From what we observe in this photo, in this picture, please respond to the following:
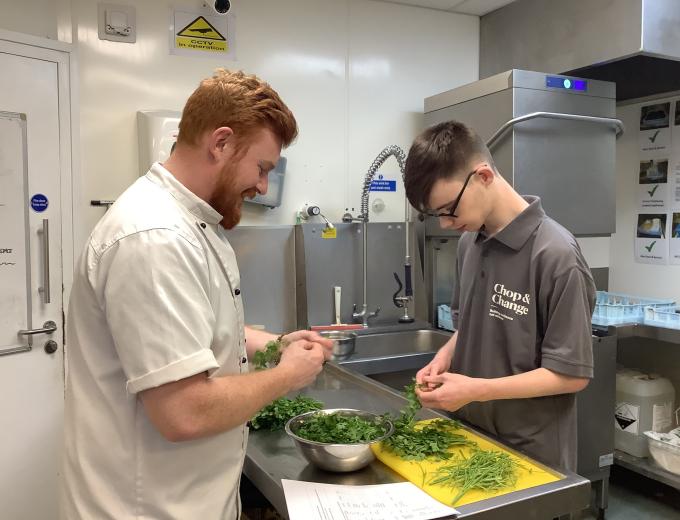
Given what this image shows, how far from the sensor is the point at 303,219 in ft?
8.79

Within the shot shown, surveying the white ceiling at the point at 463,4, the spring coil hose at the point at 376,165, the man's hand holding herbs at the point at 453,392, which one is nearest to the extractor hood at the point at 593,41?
the white ceiling at the point at 463,4

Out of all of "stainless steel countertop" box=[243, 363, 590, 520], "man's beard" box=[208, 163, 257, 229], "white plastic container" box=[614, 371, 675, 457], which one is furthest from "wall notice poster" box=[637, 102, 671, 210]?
"man's beard" box=[208, 163, 257, 229]

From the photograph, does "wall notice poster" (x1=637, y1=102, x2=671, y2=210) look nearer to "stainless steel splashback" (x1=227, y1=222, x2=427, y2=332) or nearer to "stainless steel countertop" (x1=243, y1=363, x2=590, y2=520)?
"stainless steel splashback" (x1=227, y1=222, x2=427, y2=332)

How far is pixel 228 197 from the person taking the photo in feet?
3.51

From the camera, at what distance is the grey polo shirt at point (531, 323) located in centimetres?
129

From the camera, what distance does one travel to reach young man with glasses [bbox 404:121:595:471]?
1.29 meters

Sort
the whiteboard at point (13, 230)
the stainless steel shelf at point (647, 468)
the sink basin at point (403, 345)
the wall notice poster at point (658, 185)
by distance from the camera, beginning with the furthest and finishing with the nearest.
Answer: the wall notice poster at point (658, 185)
the stainless steel shelf at point (647, 468)
the sink basin at point (403, 345)
the whiteboard at point (13, 230)

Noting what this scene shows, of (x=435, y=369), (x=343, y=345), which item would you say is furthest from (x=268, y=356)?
(x=343, y=345)

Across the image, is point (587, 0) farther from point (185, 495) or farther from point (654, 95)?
point (185, 495)

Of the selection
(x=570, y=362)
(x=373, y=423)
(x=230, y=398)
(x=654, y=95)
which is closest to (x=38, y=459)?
(x=373, y=423)

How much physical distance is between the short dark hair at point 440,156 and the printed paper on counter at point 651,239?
179cm

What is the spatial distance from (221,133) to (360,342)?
5.58ft

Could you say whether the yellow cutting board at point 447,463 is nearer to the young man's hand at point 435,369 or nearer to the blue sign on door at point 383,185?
the young man's hand at point 435,369

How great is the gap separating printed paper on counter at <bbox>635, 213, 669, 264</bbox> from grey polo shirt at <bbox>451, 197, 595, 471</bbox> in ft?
5.47
